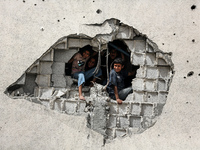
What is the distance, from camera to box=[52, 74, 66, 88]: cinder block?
6.10 m

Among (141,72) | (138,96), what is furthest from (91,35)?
(138,96)

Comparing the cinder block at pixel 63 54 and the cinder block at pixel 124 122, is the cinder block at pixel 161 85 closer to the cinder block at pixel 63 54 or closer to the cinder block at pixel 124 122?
the cinder block at pixel 124 122

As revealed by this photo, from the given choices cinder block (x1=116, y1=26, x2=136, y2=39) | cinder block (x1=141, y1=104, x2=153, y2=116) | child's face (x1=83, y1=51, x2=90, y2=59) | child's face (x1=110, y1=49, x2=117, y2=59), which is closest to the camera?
cinder block (x1=116, y1=26, x2=136, y2=39)

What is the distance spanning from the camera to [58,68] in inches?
241

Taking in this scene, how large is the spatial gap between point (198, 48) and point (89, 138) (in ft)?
7.36

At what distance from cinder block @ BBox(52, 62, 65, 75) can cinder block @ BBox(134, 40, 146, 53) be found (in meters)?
1.23

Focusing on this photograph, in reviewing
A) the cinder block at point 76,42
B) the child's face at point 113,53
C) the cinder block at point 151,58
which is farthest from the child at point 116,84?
the cinder block at point 76,42

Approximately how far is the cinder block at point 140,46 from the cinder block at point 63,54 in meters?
0.98

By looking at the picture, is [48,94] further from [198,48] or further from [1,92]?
[198,48]

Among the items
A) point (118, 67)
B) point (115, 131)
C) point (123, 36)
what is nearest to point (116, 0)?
point (123, 36)

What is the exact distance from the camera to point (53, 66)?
6.10 meters

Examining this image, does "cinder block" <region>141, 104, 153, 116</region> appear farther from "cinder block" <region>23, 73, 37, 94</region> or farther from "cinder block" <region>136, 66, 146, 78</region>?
"cinder block" <region>23, 73, 37, 94</region>

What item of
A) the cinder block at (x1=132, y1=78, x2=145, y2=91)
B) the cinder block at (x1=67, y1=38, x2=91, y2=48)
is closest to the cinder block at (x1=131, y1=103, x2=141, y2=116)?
the cinder block at (x1=132, y1=78, x2=145, y2=91)

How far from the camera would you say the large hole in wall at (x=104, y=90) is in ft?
19.6
